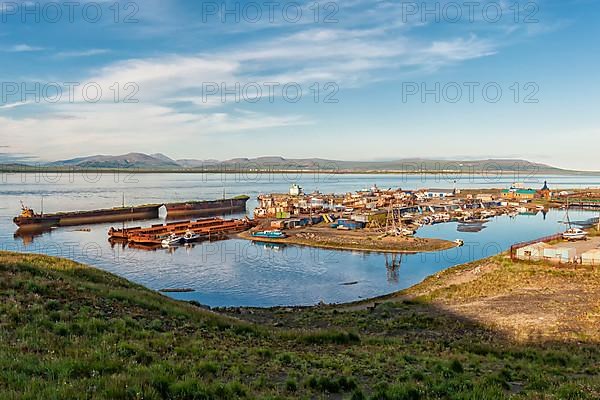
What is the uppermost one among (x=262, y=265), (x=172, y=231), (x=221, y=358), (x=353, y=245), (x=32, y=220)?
(x=221, y=358)

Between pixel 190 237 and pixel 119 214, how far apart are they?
28.7m

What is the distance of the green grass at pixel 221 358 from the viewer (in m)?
5.67

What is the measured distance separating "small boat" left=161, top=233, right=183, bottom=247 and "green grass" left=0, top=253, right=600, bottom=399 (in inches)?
1392

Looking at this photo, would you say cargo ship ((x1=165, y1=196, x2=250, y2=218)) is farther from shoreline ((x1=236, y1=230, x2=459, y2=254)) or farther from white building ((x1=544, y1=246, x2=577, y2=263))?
white building ((x1=544, y1=246, x2=577, y2=263))

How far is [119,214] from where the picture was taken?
76.7 m

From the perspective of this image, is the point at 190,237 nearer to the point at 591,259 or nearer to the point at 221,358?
the point at 591,259

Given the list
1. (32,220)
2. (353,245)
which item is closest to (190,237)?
(353,245)

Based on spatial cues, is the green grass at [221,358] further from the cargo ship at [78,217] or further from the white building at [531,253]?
the cargo ship at [78,217]

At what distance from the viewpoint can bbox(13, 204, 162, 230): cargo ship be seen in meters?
60.9

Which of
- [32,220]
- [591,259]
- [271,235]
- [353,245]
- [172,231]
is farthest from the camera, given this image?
[32,220]

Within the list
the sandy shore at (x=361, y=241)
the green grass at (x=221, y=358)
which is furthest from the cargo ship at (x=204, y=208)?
the green grass at (x=221, y=358)

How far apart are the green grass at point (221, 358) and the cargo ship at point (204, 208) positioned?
232 feet

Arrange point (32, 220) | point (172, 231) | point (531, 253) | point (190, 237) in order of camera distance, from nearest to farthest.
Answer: point (531, 253) → point (190, 237) → point (172, 231) → point (32, 220)

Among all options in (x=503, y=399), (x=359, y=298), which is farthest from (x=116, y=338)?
(x=359, y=298)
